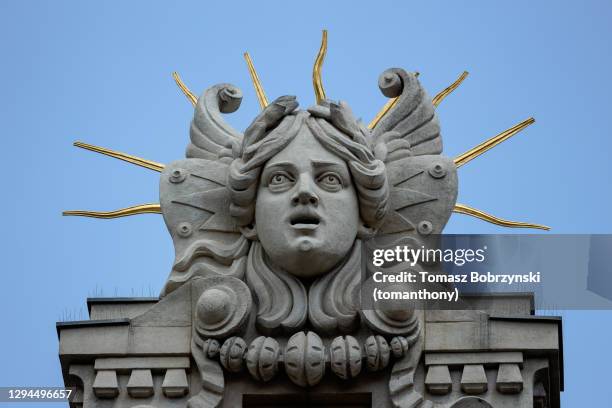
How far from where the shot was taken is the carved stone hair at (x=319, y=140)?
27.6 meters

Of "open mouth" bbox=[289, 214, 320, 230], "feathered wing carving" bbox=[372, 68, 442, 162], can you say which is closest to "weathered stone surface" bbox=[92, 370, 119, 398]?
"open mouth" bbox=[289, 214, 320, 230]

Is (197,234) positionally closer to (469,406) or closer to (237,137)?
(237,137)

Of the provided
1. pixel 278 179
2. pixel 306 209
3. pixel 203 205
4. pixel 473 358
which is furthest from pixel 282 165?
pixel 473 358

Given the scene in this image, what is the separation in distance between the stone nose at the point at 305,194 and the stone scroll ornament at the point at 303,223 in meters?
0.01

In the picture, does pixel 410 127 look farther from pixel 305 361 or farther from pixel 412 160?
pixel 305 361

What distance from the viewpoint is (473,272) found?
91.4ft

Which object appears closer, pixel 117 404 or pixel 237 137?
pixel 117 404

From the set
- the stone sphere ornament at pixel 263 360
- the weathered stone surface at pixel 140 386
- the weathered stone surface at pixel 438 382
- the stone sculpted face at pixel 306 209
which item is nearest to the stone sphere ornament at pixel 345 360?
the stone sphere ornament at pixel 263 360

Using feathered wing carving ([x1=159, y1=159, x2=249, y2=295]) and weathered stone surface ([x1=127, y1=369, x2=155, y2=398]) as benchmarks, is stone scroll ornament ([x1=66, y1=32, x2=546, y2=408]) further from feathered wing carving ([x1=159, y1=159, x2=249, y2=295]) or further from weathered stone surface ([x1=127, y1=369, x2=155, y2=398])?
weathered stone surface ([x1=127, y1=369, x2=155, y2=398])

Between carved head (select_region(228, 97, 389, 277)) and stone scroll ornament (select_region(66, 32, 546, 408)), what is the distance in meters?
0.02

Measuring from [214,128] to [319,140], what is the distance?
71.4 inches

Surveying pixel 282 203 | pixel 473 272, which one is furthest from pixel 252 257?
pixel 473 272

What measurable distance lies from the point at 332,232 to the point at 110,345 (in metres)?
2.89

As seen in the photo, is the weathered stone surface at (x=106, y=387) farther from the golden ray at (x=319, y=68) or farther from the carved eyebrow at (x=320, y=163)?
the golden ray at (x=319, y=68)
